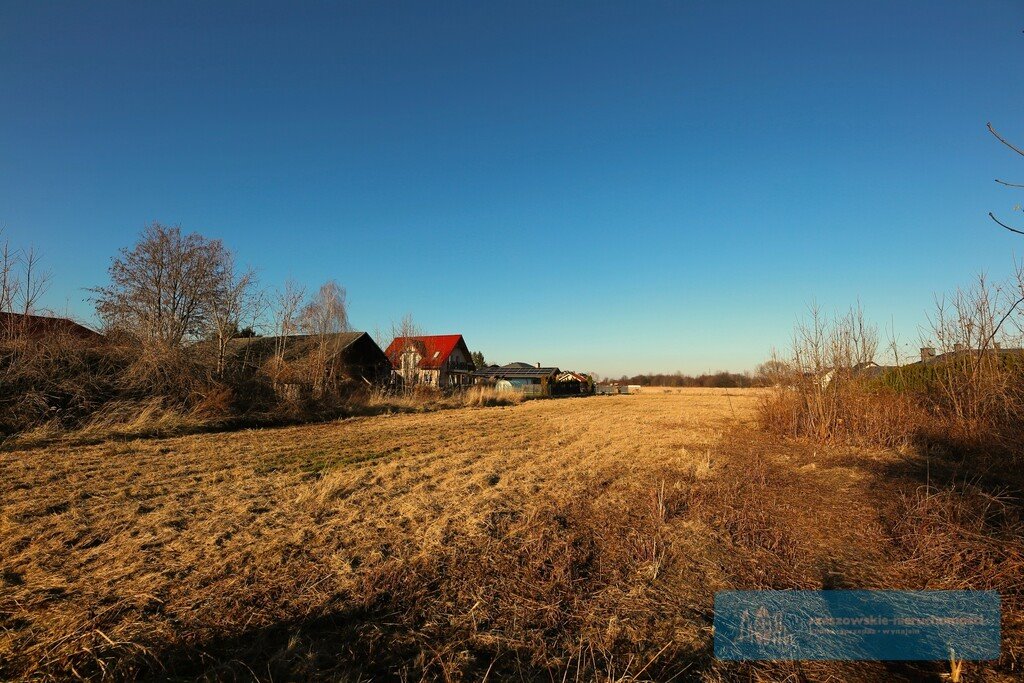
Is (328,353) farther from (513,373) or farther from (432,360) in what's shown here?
(513,373)

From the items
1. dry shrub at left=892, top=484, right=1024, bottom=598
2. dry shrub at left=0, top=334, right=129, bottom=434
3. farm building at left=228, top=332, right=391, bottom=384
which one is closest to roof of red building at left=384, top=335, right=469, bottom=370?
farm building at left=228, top=332, right=391, bottom=384

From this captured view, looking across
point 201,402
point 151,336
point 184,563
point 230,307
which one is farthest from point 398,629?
point 230,307

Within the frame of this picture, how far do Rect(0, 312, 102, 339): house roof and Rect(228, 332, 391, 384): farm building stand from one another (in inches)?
171

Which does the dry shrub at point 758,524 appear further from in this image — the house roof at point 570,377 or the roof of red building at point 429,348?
the house roof at point 570,377

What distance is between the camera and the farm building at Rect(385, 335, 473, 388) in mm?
27375

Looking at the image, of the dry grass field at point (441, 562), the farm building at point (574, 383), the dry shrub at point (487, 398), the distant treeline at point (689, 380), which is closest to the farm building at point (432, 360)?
the dry shrub at point (487, 398)

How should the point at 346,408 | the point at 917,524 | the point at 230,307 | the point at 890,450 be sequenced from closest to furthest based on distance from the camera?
the point at 917,524 → the point at 890,450 → the point at 346,408 → the point at 230,307

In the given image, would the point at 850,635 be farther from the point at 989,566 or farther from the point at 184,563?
the point at 184,563

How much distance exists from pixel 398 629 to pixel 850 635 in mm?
2847

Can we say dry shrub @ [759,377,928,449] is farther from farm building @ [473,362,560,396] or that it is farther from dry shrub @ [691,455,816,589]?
farm building @ [473,362,560,396]

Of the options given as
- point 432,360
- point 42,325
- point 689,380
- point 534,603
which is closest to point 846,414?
point 534,603

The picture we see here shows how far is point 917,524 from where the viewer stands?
13.6ft

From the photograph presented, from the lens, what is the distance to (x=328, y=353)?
22.5 meters

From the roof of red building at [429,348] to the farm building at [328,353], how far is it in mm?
1496
